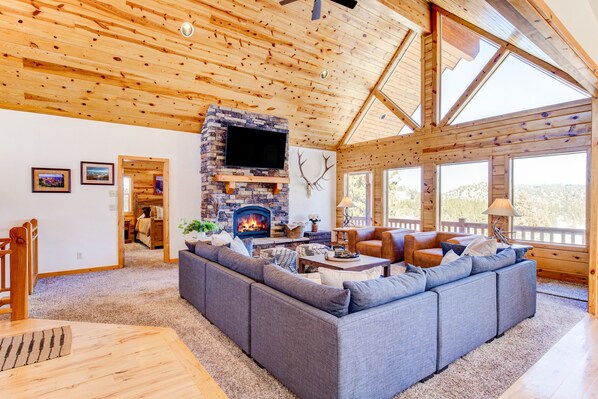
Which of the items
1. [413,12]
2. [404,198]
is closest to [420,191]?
[404,198]

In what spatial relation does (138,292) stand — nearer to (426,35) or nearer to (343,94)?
(343,94)

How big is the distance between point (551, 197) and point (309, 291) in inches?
200

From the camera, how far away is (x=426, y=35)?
654 centimetres

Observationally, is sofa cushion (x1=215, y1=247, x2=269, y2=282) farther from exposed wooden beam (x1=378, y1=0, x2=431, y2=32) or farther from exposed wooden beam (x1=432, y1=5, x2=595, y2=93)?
exposed wooden beam (x1=432, y1=5, x2=595, y2=93)

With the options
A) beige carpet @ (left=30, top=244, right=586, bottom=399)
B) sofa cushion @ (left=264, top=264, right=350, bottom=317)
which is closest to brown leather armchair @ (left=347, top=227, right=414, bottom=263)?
beige carpet @ (left=30, top=244, right=586, bottom=399)

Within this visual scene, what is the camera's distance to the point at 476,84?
5.95 meters

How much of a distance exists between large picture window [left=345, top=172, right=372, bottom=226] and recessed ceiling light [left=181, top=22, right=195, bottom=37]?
5.19 metres

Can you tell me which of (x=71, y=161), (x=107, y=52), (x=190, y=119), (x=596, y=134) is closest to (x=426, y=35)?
(x=596, y=134)

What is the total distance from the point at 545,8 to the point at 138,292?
200 inches

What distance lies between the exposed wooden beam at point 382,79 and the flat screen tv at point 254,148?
2.14 meters

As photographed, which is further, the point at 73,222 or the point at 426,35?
the point at 426,35

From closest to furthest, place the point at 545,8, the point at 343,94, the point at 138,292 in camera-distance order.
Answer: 1. the point at 545,8
2. the point at 138,292
3. the point at 343,94

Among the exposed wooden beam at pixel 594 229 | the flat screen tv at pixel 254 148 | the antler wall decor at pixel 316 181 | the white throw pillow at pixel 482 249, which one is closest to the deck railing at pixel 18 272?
the white throw pillow at pixel 482 249

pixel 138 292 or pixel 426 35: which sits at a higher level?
pixel 426 35
